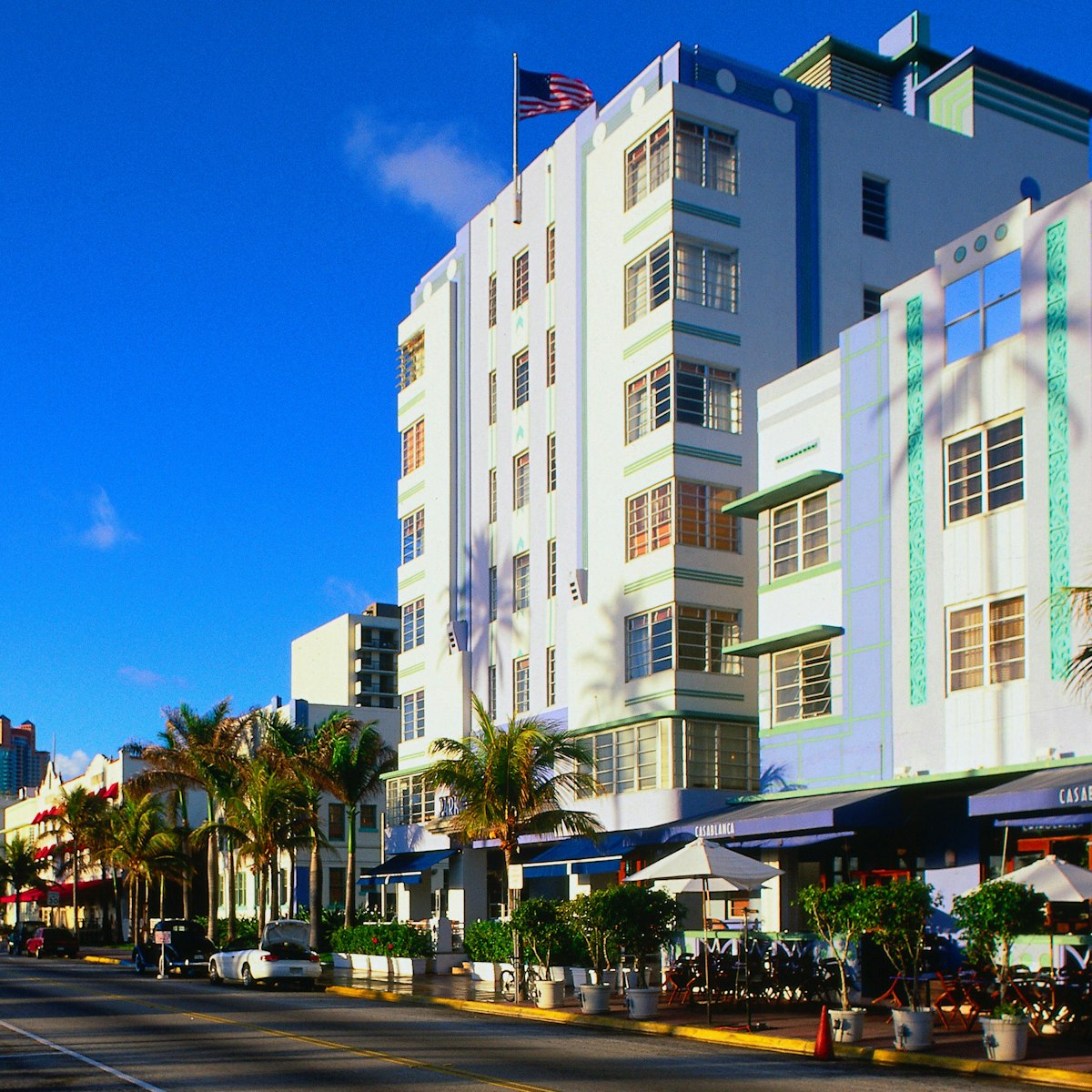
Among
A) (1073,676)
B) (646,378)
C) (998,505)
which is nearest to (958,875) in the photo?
(1073,676)

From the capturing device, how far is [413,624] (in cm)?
5762

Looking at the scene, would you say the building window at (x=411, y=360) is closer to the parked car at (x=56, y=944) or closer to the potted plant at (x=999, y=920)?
the parked car at (x=56, y=944)

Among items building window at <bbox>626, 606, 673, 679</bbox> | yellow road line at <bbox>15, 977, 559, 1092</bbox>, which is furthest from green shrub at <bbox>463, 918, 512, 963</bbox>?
building window at <bbox>626, 606, 673, 679</bbox>

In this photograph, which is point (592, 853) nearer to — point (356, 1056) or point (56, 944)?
point (356, 1056)

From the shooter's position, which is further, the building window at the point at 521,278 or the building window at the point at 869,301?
the building window at the point at 521,278

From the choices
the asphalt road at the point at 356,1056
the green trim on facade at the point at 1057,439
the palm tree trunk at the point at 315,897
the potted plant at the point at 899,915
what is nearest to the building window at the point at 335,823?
the palm tree trunk at the point at 315,897

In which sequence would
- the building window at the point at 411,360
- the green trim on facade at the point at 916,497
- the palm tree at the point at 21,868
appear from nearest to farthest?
the green trim on facade at the point at 916,497, the building window at the point at 411,360, the palm tree at the point at 21,868

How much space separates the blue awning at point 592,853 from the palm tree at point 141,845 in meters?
36.7

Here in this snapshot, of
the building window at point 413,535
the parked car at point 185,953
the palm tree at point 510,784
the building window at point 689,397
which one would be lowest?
the parked car at point 185,953

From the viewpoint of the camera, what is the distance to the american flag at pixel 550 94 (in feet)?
157

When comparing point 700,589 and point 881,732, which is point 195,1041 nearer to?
point 881,732

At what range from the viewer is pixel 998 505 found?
1161 inches

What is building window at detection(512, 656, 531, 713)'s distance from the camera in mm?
49344

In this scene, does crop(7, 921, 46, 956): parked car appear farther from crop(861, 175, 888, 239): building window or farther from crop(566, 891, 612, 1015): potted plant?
crop(566, 891, 612, 1015): potted plant
